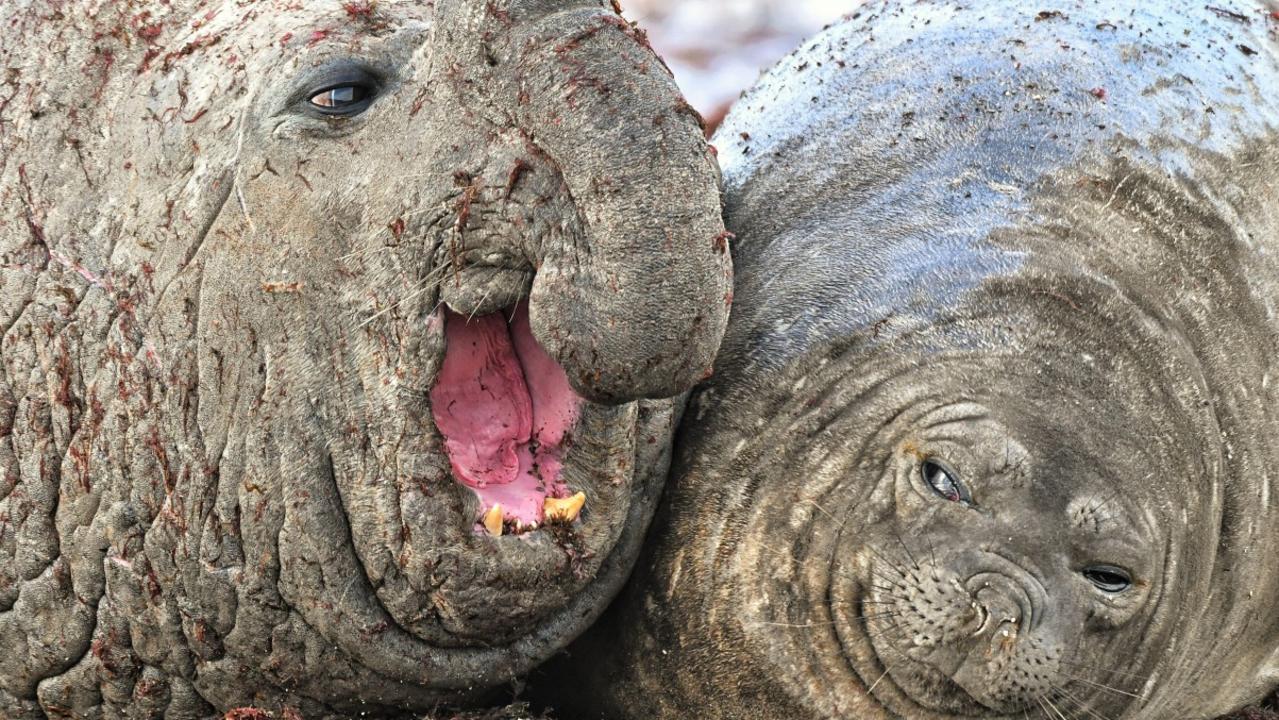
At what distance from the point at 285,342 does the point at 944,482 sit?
62.4 inches

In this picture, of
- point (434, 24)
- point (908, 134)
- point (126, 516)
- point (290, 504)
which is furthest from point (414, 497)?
point (908, 134)

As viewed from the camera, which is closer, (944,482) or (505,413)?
(505,413)

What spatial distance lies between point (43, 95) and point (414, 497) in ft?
4.55

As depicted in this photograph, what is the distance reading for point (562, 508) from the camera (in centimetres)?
399

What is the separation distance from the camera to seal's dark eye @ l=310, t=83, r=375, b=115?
400 cm

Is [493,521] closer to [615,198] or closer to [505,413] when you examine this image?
[505,413]

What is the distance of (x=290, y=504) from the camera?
4.00 metres

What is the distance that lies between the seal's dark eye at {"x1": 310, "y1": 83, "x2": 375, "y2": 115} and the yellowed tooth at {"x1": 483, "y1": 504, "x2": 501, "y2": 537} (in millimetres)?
958

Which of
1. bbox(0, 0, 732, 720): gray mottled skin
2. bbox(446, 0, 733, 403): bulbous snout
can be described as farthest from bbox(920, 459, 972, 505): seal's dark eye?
bbox(446, 0, 733, 403): bulbous snout

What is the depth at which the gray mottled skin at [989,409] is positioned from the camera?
4.16 metres

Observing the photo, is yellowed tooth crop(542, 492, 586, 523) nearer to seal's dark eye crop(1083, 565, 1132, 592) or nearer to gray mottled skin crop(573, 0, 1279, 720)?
gray mottled skin crop(573, 0, 1279, 720)

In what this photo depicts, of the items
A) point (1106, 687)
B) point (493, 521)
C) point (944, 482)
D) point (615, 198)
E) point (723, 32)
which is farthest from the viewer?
point (723, 32)

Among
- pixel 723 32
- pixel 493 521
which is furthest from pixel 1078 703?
pixel 723 32

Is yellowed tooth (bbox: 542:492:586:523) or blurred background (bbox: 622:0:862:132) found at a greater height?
yellowed tooth (bbox: 542:492:586:523)
